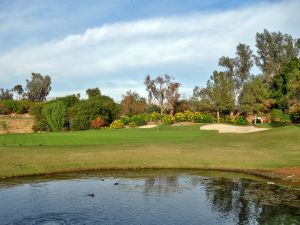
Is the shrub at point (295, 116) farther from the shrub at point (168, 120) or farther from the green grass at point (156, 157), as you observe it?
the green grass at point (156, 157)

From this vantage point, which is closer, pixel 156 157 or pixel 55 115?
pixel 156 157

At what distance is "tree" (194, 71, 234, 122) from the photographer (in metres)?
92.3

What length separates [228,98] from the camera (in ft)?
304

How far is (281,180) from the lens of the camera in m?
28.4

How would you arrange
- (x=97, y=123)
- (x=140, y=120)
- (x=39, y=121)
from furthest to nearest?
(x=39, y=121) → (x=97, y=123) → (x=140, y=120)

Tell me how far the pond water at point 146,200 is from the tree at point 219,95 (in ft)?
206

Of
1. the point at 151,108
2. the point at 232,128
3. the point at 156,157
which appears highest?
the point at 151,108

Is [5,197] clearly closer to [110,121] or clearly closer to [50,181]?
[50,181]

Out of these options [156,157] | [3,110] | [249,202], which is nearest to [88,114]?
[3,110]

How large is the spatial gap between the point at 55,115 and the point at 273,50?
65281 mm

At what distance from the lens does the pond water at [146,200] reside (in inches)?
741

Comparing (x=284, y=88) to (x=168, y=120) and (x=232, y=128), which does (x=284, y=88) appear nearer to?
(x=168, y=120)

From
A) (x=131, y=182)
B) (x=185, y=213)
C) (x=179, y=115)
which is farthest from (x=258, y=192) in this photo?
(x=179, y=115)

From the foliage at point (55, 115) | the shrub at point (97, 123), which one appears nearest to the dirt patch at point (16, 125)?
the foliage at point (55, 115)
